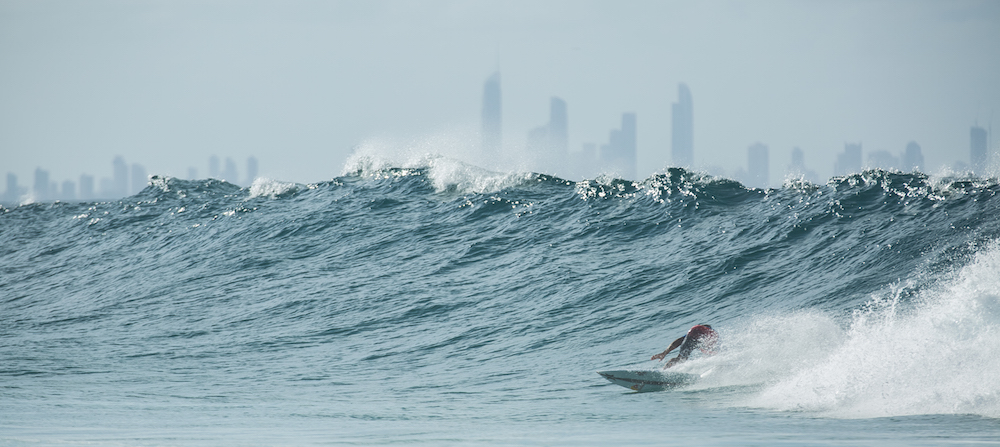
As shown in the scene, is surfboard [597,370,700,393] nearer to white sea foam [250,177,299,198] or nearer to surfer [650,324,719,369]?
surfer [650,324,719,369]

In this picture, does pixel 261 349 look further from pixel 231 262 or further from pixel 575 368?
pixel 231 262

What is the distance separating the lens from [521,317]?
50.3 feet

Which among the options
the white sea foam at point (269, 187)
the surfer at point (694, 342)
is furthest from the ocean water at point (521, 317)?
the white sea foam at point (269, 187)

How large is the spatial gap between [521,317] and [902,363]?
24.8ft

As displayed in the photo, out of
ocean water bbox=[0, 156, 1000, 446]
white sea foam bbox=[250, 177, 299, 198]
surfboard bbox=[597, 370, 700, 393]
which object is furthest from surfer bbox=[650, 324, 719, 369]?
white sea foam bbox=[250, 177, 299, 198]

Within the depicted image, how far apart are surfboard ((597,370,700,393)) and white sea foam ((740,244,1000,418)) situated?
88 cm

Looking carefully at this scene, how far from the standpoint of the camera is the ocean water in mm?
8531

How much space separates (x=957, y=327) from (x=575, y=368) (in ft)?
17.3

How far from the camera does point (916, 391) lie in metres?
8.71

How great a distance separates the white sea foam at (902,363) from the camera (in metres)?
8.52

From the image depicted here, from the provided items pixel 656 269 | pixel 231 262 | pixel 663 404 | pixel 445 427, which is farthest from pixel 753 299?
pixel 231 262

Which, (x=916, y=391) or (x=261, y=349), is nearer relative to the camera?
(x=916, y=391)

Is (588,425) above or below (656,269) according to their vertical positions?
below

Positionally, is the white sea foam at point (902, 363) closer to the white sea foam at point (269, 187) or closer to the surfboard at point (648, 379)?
the surfboard at point (648, 379)
